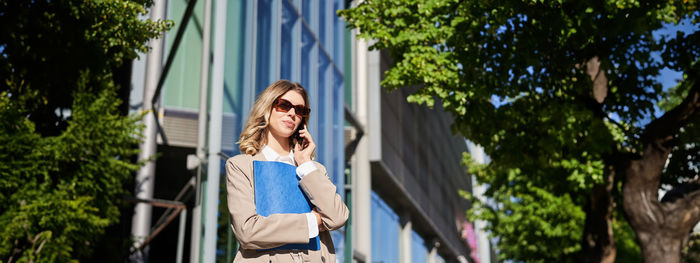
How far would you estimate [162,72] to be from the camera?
1430 cm

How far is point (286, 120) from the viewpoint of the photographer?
2801 mm

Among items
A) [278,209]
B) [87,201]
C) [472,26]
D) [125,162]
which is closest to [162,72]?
[125,162]

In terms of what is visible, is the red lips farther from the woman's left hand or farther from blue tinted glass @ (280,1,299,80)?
blue tinted glass @ (280,1,299,80)

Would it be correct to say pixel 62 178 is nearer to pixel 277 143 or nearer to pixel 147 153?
pixel 147 153

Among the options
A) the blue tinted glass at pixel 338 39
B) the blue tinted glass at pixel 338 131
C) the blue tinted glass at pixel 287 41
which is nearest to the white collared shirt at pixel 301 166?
the blue tinted glass at pixel 287 41

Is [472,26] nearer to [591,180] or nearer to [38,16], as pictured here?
[591,180]

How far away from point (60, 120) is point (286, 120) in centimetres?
949

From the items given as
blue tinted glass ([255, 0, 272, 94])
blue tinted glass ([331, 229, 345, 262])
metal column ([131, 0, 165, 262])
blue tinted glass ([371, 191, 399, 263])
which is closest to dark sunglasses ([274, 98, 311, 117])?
blue tinted glass ([255, 0, 272, 94])

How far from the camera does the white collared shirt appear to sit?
2594mm

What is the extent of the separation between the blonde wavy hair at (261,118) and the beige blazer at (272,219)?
4.3 inches

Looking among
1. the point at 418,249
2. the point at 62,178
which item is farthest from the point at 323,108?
the point at 418,249

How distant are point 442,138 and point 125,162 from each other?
31613mm

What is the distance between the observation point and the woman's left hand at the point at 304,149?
273 cm

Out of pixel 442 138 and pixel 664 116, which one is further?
pixel 442 138
